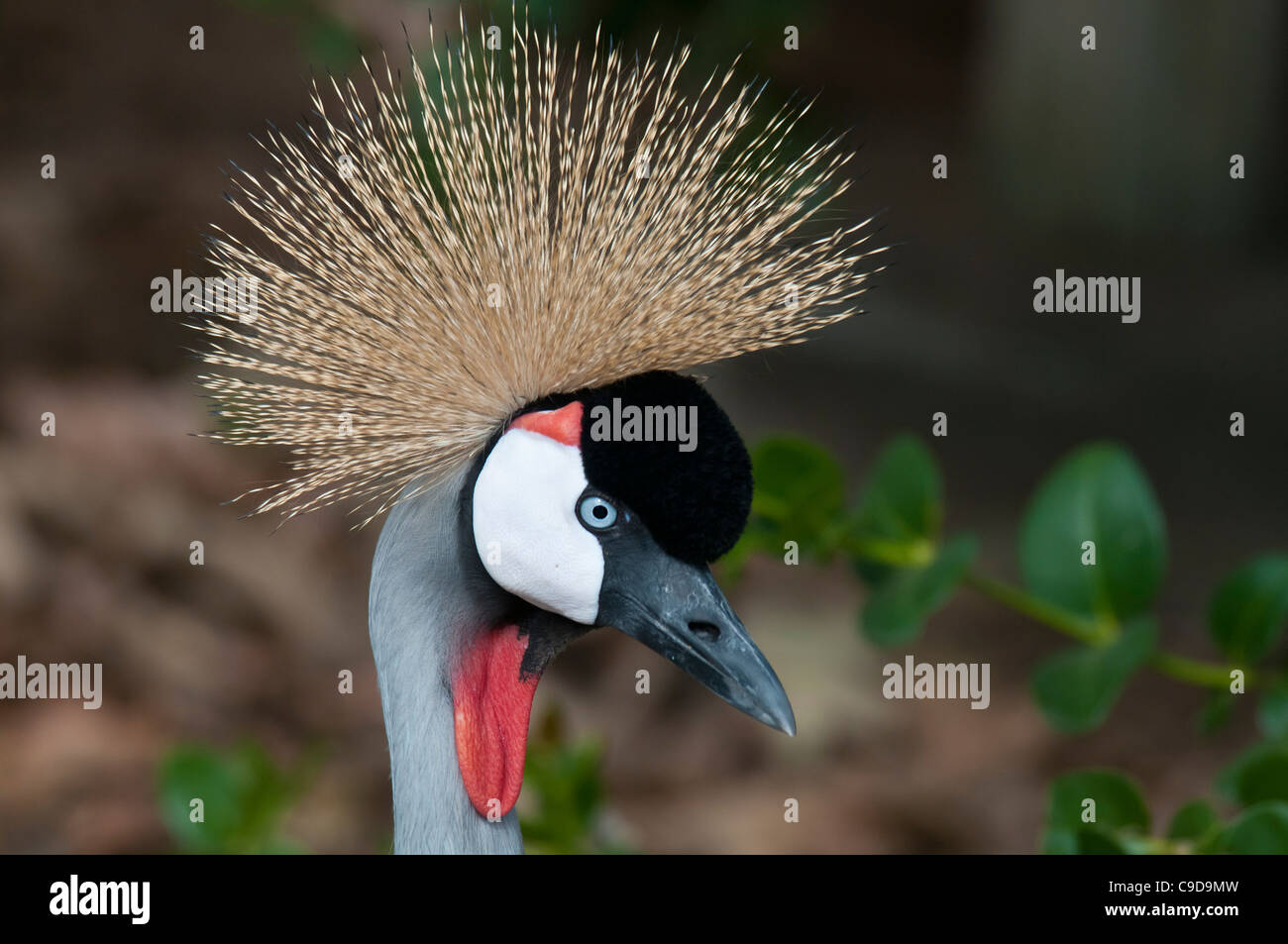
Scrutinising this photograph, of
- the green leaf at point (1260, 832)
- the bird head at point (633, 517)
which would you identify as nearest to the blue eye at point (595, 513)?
the bird head at point (633, 517)

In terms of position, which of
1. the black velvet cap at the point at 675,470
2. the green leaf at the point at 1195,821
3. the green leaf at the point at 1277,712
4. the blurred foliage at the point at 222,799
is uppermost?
the black velvet cap at the point at 675,470

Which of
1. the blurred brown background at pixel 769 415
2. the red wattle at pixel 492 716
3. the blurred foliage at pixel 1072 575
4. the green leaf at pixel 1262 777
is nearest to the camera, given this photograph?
the red wattle at pixel 492 716

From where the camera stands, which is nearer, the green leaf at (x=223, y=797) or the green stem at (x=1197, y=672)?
the green stem at (x=1197, y=672)

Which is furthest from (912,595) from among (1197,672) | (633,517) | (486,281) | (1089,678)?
(486,281)

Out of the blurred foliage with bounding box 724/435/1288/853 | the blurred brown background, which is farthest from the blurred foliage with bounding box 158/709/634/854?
the blurred brown background

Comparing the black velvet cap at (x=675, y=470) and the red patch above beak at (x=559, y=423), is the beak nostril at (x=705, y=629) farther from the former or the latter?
the red patch above beak at (x=559, y=423)

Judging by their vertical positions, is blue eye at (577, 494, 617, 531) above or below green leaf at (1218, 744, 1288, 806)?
above

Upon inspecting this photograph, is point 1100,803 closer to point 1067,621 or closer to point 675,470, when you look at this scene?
point 1067,621

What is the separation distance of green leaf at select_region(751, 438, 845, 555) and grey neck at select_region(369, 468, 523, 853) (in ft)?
1.58

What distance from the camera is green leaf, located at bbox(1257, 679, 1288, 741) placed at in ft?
5.29

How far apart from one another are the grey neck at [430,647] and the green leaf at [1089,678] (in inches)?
30.9

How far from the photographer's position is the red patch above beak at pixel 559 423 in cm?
117

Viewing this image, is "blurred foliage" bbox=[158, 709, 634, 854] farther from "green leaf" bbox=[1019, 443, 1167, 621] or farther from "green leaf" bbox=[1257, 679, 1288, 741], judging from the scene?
"green leaf" bbox=[1257, 679, 1288, 741]

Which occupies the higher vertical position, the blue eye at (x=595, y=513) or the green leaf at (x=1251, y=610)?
the blue eye at (x=595, y=513)
